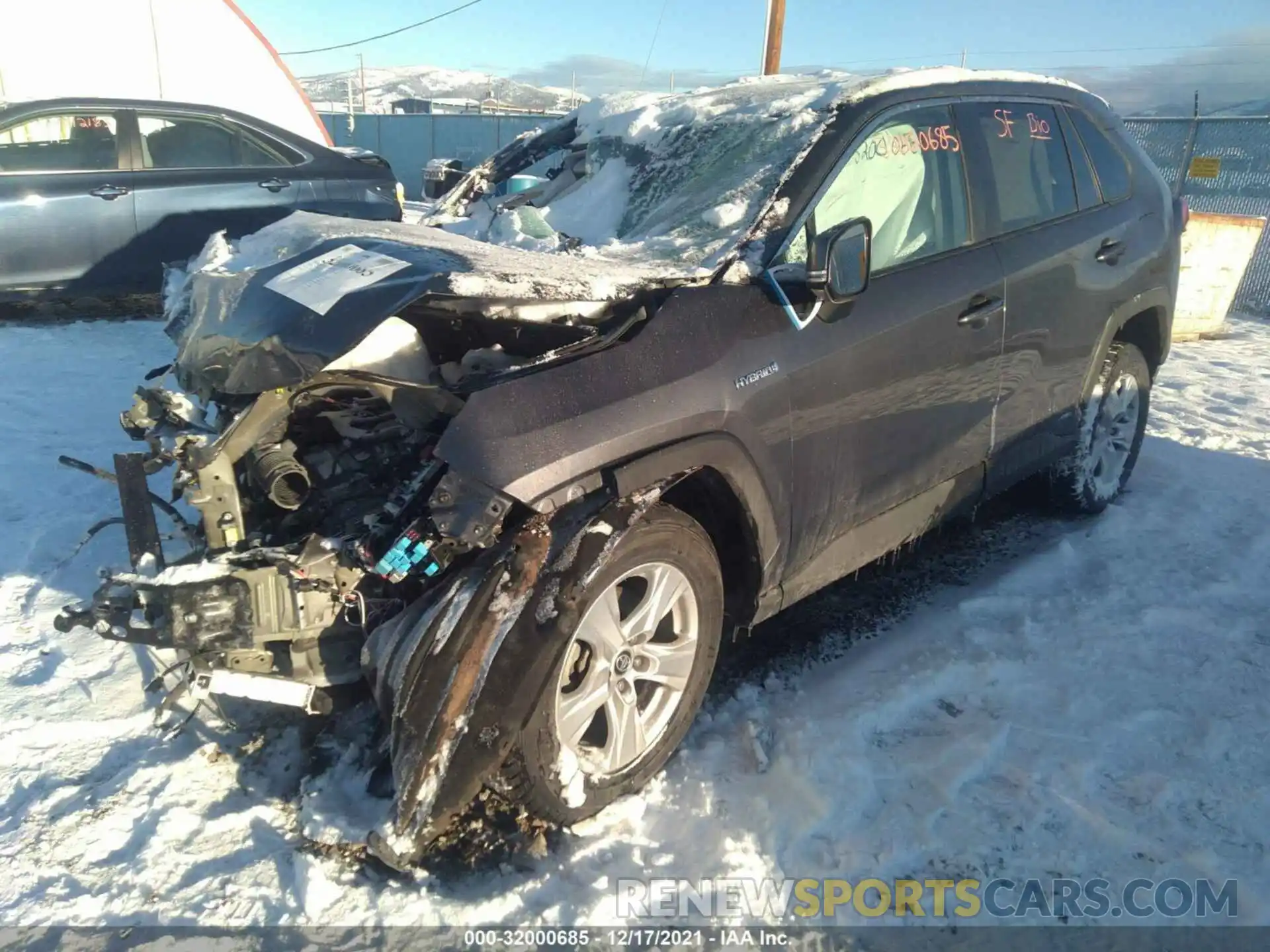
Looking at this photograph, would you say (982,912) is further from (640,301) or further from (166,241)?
(166,241)

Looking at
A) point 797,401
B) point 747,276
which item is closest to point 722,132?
point 747,276

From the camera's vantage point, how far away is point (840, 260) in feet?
8.70

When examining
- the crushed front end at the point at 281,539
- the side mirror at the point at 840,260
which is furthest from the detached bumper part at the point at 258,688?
the side mirror at the point at 840,260

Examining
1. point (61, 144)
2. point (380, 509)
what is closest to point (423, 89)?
point (61, 144)

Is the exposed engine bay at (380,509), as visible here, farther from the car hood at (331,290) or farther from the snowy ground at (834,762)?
the snowy ground at (834,762)

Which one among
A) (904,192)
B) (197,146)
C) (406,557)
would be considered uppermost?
(197,146)

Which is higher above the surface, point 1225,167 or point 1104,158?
point 1104,158

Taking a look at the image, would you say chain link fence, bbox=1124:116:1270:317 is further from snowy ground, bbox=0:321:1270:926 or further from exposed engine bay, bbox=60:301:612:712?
exposed engine bay, bbox=60:301:612:712

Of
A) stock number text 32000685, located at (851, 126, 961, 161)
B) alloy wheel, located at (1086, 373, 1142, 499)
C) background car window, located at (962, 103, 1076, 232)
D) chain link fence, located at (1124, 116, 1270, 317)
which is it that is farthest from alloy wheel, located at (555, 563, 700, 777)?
chain link fence, located at (1124, 116, 1270, 317)

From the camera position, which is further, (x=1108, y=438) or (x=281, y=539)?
(x=1108, y=438)

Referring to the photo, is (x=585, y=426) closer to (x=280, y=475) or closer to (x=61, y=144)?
(x=280, y=475)

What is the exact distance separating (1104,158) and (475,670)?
3744 millimetres

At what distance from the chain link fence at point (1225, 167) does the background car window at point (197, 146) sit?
9564 mm

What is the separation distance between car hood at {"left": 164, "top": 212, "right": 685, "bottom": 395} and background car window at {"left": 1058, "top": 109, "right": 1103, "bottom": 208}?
2.29m
